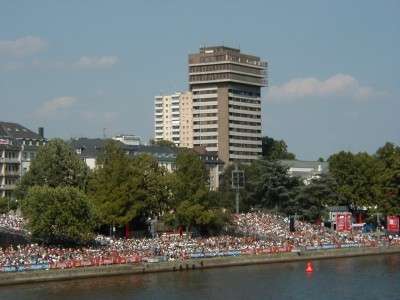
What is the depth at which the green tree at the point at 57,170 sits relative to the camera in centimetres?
11536

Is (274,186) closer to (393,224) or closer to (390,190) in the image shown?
(390,190)

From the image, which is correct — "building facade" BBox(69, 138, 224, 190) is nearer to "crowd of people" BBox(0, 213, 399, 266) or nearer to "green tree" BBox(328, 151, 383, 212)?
"green tree" BBox(328, 151, 383, 212)

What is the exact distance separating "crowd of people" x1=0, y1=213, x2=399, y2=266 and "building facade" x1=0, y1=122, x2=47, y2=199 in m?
43.2

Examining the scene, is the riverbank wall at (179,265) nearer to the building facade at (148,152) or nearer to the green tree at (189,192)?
the green tree at (189,192)

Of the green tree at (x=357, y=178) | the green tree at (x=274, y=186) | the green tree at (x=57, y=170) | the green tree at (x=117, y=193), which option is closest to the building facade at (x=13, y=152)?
the green tree at (x=57, y=170)

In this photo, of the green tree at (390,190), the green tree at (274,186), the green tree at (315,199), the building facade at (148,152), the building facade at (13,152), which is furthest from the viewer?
the building facade at (148,152)

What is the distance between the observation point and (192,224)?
106250 mm

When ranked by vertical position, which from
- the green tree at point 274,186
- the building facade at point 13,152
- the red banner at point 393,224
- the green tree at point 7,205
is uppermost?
the building facade at point 13,152

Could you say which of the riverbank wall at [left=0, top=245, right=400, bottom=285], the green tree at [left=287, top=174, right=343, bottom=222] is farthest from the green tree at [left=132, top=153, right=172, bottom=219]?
the green tree at [left=287, top=174, right=343, bottom=222]

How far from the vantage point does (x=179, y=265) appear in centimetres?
8862

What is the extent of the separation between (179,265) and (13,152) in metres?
63.9

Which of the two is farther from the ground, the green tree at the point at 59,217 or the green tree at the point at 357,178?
the green tree at the point at 357,178

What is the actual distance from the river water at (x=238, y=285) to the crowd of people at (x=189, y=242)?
11.2 feet

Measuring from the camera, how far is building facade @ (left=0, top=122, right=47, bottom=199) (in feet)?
→ 468
